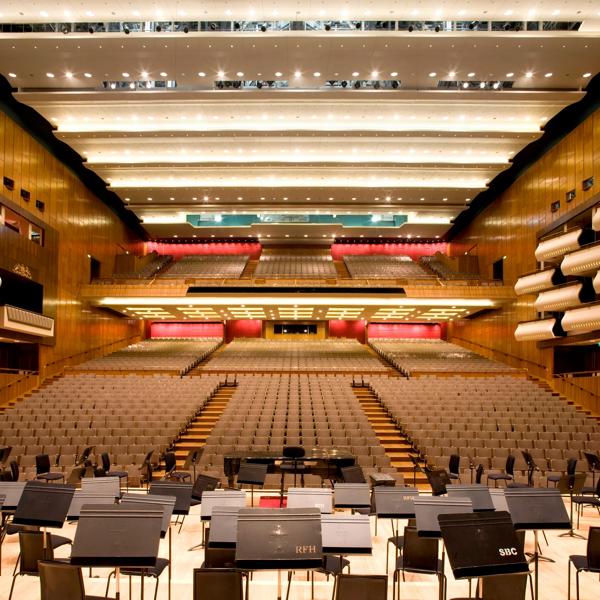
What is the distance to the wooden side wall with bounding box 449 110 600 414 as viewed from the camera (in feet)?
45.4

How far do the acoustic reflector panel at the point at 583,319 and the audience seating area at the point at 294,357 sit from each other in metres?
5.64

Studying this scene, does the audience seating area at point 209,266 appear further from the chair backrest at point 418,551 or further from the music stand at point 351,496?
the chair backrest at point 418,551

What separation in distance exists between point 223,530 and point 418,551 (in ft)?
5.17

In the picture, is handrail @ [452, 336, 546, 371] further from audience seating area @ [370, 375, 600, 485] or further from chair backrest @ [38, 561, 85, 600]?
chair backrest @ [38, 561, 85, 600]

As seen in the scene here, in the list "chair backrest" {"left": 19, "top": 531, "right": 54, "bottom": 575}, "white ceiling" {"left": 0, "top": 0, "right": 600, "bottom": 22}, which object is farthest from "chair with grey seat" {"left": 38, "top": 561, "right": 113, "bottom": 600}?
"white ceiling" {"left": 0, "top": 0, "right": 600, "bottom": 22}

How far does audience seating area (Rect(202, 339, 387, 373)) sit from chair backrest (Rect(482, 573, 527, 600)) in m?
13.5

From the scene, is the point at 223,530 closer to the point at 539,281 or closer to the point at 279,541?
the point at 279,541

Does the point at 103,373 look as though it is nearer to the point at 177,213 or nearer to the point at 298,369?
the point at 298,369

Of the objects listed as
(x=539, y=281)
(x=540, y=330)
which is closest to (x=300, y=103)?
Answer: (x=539, y=281)

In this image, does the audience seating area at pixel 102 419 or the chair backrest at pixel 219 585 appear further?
the audience seating area at pixel 102 419

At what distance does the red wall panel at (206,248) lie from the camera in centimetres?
2777

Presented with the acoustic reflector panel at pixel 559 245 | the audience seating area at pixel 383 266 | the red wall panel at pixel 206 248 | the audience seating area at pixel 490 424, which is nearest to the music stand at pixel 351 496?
the audience seating area at pixel 490 424

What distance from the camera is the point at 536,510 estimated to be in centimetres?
439

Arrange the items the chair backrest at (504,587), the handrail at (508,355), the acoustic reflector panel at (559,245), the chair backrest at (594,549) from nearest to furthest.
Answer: the chair backrest at (504,587)
the chair backrest at (594,549)
the acoustic reflector panel at (559,245)
the handrail at (508,355)
